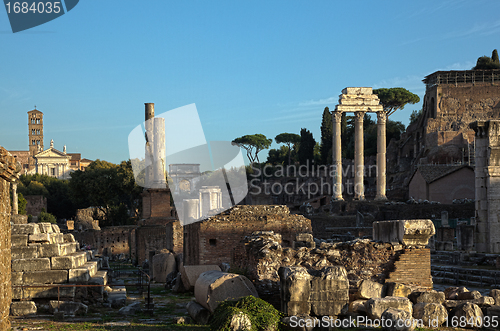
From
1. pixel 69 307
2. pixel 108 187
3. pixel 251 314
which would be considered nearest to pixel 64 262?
pixel 69 307

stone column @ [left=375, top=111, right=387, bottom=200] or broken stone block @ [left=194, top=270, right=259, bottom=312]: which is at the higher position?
stone column @ [left=375, top=111, right=387, bottom=200]

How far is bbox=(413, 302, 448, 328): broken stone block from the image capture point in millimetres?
7004

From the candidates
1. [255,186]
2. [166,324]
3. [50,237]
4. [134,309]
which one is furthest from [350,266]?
[255,186]

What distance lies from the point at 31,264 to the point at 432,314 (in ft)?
22.6

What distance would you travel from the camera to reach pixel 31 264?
9695 mm

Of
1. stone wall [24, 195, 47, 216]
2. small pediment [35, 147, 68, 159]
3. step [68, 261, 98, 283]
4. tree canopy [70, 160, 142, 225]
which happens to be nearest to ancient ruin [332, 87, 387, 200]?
tree canopy [70, 160, 142, 225]

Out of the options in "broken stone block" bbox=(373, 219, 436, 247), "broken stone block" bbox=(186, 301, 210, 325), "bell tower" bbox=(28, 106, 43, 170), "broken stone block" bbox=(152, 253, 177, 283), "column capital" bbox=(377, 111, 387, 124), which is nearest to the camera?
"broken stone block" bbox=(186, 301, 210, 325)

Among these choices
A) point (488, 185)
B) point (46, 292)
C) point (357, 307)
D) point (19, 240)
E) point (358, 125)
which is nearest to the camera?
point (357, 307)

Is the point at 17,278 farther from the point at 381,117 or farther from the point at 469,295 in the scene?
the point at 381,117

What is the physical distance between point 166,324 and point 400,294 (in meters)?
3.45

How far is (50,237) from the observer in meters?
10.1

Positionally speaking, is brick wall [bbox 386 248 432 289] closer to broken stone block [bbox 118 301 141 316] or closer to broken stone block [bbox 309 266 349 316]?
broken stone block [bbox 309 266 349 316]

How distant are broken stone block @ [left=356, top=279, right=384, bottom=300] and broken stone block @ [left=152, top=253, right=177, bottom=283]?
27.2 feet

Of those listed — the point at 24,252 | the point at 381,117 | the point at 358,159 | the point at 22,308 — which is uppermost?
the point at 381,117
